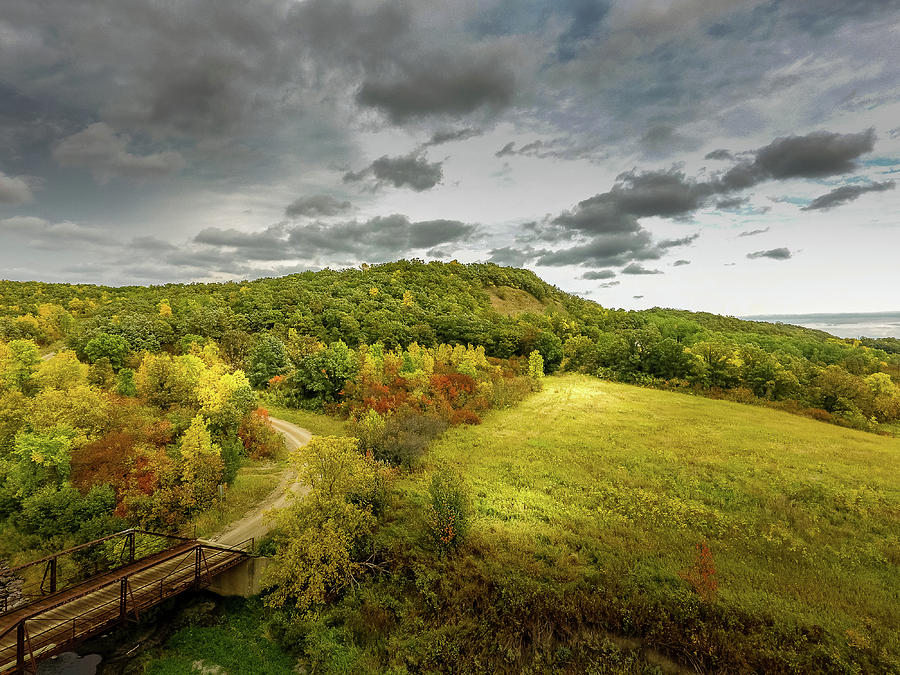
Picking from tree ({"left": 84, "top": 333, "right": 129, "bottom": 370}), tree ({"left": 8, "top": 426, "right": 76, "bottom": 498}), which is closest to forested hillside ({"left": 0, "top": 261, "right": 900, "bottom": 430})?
tree ({"left": 84, "top": 333, "right": 129, "bottom": 370})

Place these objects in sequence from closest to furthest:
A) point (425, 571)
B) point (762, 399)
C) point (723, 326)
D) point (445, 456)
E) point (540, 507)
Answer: point (425, 571) < point (540, 507) < point (445, 456) < point (762, 399) < point (723, 326)

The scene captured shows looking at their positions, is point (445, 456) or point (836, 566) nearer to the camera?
point (836, 566)

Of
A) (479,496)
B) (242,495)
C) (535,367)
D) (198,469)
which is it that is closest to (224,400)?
(242,495)

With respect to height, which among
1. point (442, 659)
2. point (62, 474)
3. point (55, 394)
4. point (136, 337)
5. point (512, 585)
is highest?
point (136, 337)

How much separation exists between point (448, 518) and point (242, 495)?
67.8 feet

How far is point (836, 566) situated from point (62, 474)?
56.1 meters

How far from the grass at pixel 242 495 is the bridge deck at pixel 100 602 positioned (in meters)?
3.82

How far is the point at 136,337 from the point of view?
6694cm

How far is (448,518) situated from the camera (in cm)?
2820

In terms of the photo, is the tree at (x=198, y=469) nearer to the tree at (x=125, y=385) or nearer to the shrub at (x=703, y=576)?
the tree at (x=125, y=385)

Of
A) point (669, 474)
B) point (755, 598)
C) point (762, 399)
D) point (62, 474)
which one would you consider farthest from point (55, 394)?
point (762, 399)

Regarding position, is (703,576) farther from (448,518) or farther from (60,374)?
(60,374)

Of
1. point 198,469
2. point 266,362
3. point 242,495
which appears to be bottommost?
point 242,495

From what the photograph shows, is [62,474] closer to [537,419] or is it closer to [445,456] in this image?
[445,456]
